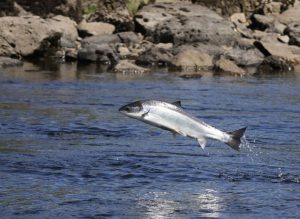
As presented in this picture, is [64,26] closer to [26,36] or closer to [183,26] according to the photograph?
[26,36]

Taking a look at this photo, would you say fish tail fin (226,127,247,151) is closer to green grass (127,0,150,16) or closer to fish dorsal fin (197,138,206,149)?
fish dorsal fin (197,138,206,149)

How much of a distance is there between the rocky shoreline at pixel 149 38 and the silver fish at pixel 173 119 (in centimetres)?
1327

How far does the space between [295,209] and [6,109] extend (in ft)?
25.9

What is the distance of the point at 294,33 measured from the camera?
93.4ft

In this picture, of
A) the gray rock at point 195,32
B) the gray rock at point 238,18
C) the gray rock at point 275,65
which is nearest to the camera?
the gray rock at point 275,65

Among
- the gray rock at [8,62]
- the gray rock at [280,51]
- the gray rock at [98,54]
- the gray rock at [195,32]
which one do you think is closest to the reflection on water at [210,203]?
the gray rock at [8,62]

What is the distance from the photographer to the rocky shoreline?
80.2ft

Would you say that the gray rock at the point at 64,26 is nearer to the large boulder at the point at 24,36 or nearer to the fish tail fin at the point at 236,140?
the large boulder at the point at 24,36

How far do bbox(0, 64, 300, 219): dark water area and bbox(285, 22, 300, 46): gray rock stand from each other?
9515 mm

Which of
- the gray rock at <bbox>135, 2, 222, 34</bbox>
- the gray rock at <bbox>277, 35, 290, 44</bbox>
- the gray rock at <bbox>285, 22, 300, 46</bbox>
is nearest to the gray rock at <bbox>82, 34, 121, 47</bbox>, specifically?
the gray rock at <bbox>135, 2, 222, 34</bbox>

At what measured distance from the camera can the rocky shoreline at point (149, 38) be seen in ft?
80.2

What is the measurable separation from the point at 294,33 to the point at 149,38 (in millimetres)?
4376

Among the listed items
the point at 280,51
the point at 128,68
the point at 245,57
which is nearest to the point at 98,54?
the point at 128,68

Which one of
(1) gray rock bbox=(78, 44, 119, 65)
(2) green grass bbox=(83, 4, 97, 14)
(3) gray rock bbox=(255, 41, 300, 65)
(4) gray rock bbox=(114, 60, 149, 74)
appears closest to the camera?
(4) gray rock bbox=(114, 60, 149, 74)
